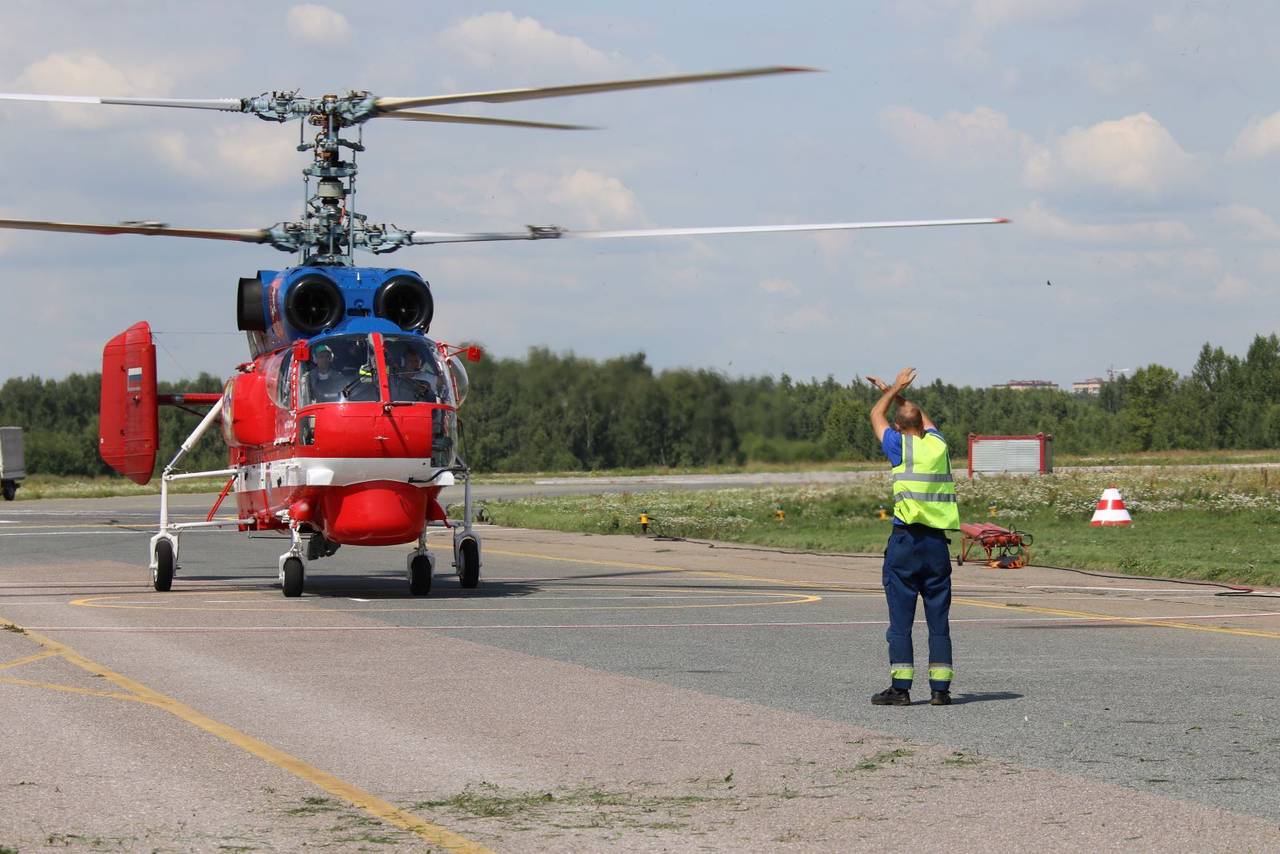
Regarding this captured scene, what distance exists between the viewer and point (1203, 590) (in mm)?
20406

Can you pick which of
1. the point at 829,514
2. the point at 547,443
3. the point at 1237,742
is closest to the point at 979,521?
the point at 829,514

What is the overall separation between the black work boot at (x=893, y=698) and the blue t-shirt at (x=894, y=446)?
1136mm

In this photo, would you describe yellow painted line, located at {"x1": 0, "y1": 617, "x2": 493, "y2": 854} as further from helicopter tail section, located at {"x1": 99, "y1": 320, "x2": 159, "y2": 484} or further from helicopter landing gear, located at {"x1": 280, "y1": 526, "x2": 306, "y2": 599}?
helicopter tail section, located at {"x1": 99, "y1": 320, "x2": 159, "y2": 484}

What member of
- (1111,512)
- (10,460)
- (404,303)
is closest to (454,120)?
→ (404,303)

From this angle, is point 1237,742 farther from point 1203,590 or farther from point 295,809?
point 1203,590

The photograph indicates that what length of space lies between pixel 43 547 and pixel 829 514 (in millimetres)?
16713

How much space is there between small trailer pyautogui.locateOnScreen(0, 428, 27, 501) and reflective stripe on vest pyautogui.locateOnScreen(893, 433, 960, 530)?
174ft

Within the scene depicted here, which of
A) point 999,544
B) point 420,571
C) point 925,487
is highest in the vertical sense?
point 925,487

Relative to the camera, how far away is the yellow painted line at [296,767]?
691 cm

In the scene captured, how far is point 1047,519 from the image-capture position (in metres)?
33.8

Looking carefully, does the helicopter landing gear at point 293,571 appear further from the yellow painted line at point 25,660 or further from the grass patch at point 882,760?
the grass patch at point 882,760

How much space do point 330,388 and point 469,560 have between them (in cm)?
327

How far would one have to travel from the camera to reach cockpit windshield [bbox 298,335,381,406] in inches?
734

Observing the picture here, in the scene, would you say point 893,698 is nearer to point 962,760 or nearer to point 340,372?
point 962,760
